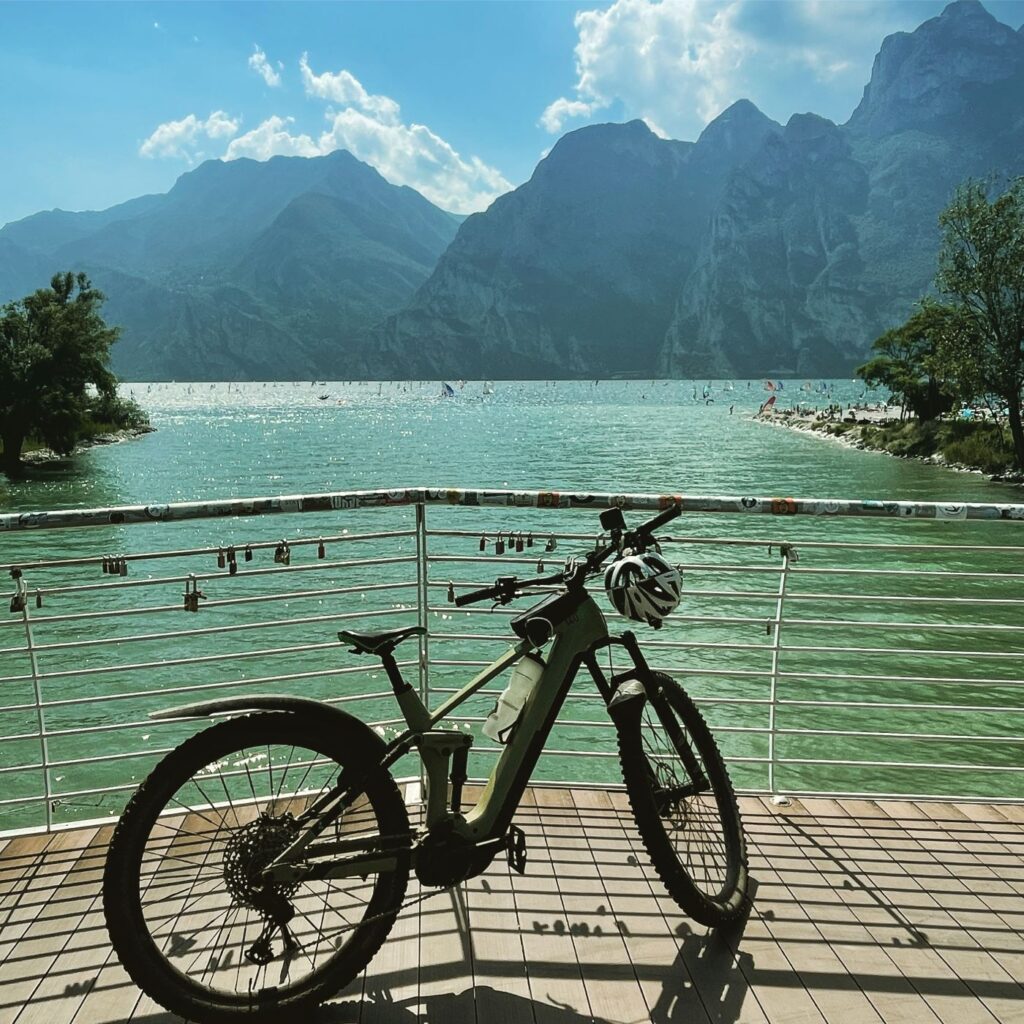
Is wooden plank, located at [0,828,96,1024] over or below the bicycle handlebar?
below

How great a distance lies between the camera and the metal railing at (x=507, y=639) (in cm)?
382

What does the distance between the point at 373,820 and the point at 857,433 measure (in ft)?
228

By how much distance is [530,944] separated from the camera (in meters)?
2.97

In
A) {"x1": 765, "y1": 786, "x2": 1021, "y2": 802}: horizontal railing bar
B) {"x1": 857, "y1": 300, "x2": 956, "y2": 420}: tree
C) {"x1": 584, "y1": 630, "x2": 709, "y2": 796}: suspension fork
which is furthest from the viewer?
{"x1": 857, "y1": 300, "x2": 956, "y2": 420}: tree

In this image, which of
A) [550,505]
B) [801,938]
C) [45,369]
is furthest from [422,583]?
[45,369]

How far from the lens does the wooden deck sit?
Answer: 2660 mm

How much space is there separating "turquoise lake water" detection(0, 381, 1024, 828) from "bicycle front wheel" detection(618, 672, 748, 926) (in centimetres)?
70

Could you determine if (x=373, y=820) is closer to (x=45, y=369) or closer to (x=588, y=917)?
(x=588, y=917)

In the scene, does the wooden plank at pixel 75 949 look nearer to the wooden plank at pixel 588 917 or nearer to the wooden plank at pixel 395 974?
the wooden plank at pixel 395 974

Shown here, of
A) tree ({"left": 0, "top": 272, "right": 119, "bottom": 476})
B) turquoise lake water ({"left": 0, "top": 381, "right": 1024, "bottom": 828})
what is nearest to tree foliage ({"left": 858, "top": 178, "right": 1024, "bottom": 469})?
turquoise lake water ({"left": 0, "top": 381, "right": 1024, "bottom": 828})

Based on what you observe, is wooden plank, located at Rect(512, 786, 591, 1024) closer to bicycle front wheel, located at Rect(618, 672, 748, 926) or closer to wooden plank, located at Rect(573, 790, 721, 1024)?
wooden plank, located at Rect(573, 790, 721, 1024)

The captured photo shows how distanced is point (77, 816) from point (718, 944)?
32.1ft

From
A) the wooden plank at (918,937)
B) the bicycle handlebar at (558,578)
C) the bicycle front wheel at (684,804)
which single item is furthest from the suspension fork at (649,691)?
the wooden plank at (918,937)

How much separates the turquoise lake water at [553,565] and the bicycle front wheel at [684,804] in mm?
699
